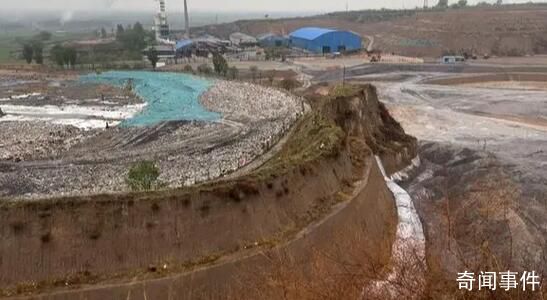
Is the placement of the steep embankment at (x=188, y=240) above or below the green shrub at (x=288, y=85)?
below

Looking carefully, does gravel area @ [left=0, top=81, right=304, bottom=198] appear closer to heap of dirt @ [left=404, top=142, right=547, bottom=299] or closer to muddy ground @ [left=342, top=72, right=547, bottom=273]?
heap of dirt @ [left=404, top=142, right=547, bottom=299]

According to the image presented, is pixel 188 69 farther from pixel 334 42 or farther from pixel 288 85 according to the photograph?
pixel 334 42

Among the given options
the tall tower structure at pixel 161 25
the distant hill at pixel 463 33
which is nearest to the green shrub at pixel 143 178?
the distant hill at pixel 463 33

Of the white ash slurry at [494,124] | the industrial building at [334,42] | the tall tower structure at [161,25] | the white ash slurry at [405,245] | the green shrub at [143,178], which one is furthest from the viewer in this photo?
the tall tower structure at [161,25]

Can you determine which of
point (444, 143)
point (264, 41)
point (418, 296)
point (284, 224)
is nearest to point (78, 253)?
point (284, 224)

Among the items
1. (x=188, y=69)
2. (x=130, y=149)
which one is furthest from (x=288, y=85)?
(x=130, y=149)

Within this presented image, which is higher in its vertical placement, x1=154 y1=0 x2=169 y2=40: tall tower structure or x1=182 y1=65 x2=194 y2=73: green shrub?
x1=154 y1=0 x2=169 y2=40: tall tower structure

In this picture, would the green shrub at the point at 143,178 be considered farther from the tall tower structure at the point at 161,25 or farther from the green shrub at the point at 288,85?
the tall tower structure at the point at 161,25

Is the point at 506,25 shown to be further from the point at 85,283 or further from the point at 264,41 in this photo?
the point at 85,283

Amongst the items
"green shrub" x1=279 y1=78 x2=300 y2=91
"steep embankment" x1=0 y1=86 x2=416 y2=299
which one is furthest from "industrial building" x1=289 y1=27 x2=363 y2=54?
"steep embankment" x1=0 y1=86 x2=416 y2=299
